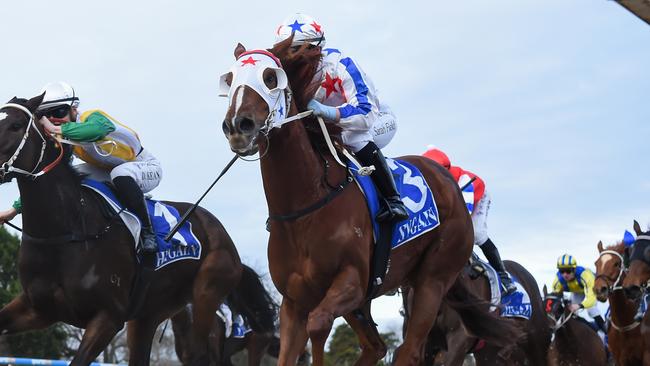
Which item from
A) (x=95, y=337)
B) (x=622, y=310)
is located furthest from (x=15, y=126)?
(x=622, y=310)

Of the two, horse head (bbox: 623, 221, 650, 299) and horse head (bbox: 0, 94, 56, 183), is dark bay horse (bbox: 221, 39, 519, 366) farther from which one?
horse head (bbox: 623, 221, 650, 299)

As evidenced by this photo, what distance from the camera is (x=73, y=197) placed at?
8617 mm

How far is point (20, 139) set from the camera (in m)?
8.13

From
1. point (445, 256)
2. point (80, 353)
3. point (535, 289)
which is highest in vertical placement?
point (445, 256)

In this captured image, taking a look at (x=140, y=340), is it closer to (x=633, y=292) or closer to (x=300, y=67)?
(x=300, y=67)

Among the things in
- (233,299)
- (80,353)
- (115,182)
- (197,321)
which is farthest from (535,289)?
(80,353)

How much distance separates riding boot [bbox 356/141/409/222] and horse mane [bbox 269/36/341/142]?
665 mm

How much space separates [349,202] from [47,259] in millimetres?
2809

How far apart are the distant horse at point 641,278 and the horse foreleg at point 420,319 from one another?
450cm

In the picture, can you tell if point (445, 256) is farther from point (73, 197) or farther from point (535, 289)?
point (535, 289)

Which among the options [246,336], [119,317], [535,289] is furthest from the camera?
[246,336]

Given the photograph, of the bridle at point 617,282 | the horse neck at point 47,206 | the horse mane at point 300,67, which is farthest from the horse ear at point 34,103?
A: the bridle at point 617,282

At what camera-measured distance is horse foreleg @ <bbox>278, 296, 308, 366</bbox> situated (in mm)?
6538

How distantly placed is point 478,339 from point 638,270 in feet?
6.98
